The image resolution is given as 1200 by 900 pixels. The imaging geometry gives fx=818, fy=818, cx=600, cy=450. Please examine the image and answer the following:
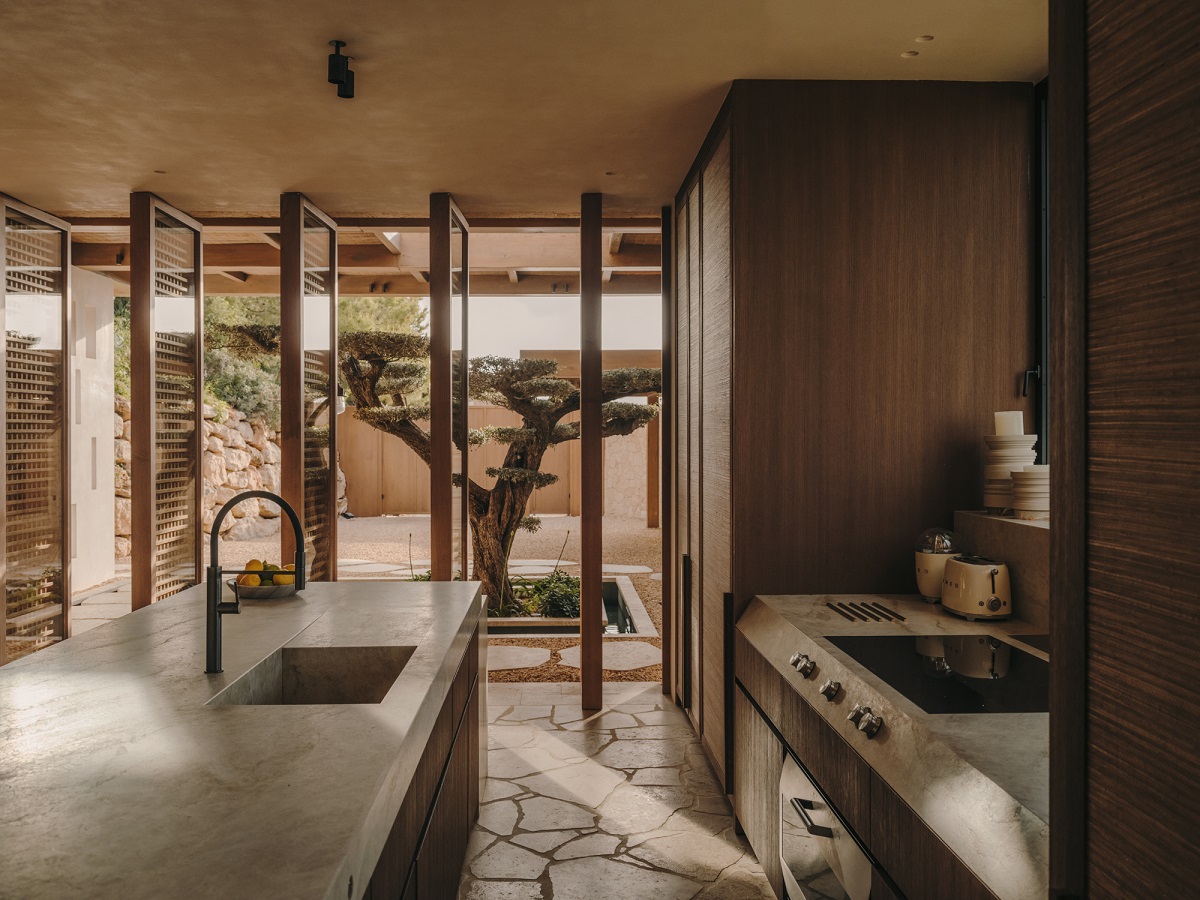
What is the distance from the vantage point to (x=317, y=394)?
4.38 metres

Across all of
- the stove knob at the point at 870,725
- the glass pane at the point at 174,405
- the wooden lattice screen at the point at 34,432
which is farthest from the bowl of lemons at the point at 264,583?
the wooden lattice screen at the point at 34,432

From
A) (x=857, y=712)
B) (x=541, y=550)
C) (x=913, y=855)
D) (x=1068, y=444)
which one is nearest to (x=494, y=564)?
(x=541, y=550)

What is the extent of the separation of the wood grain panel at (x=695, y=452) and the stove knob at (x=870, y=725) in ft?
5.74

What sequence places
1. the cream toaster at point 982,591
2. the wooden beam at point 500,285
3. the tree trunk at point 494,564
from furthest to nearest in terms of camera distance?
the wooden beam at point 500,285, the tree trunk at point 494,564, the cream toaster at point 982,591

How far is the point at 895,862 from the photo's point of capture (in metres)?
1.48

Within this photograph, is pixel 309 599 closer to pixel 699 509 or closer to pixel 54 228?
pixel 699 509

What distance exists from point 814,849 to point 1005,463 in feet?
4.39

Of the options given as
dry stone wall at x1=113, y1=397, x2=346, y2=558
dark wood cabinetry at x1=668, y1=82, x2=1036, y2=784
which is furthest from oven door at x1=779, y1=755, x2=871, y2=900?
dry stone wall at x1=113, y1=397, x2=346, y2=558

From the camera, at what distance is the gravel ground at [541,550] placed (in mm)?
4660

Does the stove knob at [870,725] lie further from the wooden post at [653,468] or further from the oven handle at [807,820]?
the wooden post at [653,468]

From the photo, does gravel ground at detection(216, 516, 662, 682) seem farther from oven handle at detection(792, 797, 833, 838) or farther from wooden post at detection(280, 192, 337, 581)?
oven handle at detection(792, 797, 833, 838)

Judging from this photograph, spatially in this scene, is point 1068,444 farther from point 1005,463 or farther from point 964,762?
point 1005,463

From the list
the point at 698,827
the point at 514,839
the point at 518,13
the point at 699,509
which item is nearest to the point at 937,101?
the point at 518,13

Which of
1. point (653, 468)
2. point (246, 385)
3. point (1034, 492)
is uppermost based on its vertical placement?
point (246, 385)
